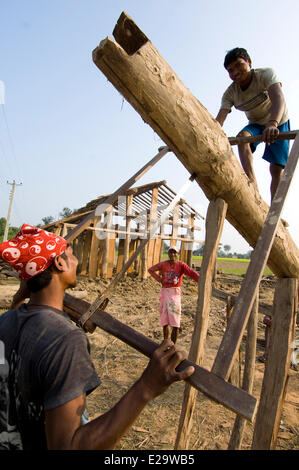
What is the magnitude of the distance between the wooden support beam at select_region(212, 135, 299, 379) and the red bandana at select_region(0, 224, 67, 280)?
0.82 metres

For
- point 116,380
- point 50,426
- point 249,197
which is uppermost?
point 249,197

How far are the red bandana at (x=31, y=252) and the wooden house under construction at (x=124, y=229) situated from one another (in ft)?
31.2

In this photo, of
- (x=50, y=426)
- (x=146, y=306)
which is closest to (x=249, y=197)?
(x=50, y=426)

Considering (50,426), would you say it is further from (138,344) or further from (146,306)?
(146,306)

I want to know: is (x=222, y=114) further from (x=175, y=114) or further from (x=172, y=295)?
(x=172, y=295)

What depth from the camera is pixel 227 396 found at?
38.2 inches

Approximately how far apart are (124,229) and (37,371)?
10.8m

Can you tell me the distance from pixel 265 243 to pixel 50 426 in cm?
115

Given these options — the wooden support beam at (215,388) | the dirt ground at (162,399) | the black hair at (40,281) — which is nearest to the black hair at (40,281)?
the black hair at (40,281)

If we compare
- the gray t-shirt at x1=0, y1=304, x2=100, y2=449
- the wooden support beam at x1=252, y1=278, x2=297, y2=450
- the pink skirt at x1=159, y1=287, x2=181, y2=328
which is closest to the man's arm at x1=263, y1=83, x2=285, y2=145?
the wooden support beam at x1=252, y1=278, x2=297, y2=450

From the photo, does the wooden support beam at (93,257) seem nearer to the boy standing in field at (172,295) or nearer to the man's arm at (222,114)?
the boy standing in field at (172,295)

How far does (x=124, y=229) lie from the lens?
11641 mm

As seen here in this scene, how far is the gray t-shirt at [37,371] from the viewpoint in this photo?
90 cm

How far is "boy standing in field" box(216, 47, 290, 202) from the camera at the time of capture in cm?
210
